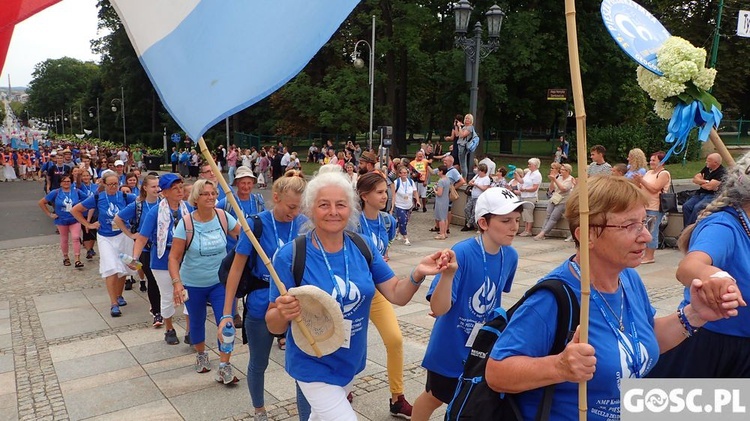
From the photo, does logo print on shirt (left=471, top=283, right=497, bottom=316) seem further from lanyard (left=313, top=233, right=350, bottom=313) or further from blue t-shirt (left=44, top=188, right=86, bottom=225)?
blue t-shirt (left=44, top=188, right=86, bottom=225)

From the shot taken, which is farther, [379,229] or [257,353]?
[379,229]

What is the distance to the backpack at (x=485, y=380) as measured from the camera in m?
1.84

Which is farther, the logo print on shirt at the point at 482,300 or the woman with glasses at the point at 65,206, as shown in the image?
the woman with glasses at the point at 65,206

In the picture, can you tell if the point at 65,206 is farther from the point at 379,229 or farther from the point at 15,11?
the point at 15,11

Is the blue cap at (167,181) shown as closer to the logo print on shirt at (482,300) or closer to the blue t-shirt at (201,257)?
the blue t-shirt at (201,257)

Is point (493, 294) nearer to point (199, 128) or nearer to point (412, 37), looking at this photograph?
point (199, 128)

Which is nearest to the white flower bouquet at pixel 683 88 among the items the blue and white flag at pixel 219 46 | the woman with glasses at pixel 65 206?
the blue and white flag at pixel 219 46

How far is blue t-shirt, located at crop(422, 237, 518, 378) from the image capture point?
3.19m

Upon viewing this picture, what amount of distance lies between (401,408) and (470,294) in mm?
1391

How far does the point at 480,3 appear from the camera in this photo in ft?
93.1

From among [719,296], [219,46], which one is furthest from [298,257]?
[719,296]

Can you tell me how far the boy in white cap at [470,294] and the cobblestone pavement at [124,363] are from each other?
1.18 m

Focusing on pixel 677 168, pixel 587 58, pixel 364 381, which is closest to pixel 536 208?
pixel 364 381

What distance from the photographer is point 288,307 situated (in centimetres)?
254
